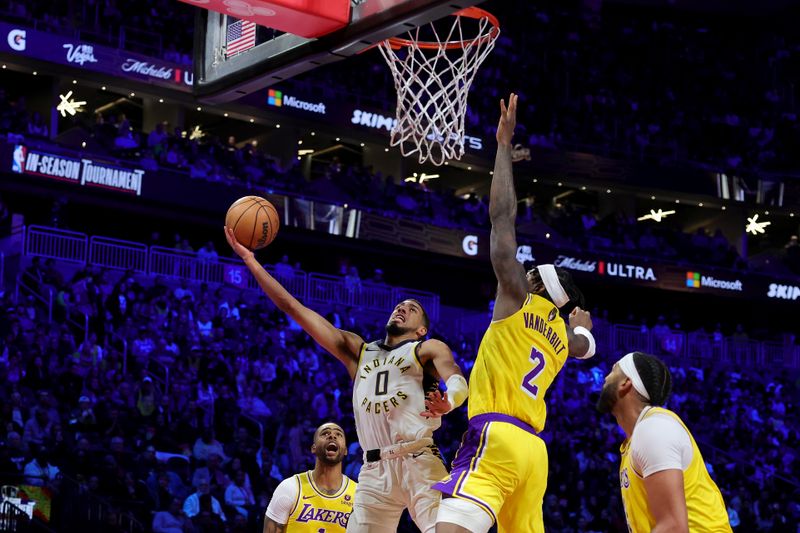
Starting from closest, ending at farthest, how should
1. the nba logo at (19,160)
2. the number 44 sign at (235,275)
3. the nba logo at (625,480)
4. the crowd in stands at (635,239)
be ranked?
the nba logo at (625,480) < the nba logo at (19,160) < the number 44 sign at (235,275) < the crowd in stands at (635,239)

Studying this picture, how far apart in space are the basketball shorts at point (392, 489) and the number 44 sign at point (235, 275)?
15833 mm

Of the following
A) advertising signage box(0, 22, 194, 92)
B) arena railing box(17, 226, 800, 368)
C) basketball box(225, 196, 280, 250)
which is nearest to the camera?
basketball box(225, 196, 280, 250)

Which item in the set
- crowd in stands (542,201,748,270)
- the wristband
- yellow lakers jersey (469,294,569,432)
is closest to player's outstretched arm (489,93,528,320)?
yellow lakers jersey (469,294,569,432)

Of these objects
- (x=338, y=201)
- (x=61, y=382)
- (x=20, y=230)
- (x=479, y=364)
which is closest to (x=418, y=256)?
(x=338, y=201)

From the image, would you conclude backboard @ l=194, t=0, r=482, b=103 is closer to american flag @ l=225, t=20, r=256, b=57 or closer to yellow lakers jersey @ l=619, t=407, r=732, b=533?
american flag @ l=225, t=20, r=256, b=57

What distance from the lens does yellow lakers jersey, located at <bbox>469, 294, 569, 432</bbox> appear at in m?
6.26

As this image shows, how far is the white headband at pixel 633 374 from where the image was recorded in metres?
4.95

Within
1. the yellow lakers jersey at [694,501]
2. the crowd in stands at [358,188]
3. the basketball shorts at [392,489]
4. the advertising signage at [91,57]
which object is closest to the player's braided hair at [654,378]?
the yellow lakers jersey at [694,501]

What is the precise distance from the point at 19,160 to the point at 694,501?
1923 cm

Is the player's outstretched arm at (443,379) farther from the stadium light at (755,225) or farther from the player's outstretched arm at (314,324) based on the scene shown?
the stadium light at (755,225)

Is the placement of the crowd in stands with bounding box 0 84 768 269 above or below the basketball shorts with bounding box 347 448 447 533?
above

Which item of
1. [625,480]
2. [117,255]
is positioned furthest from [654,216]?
[625,480]

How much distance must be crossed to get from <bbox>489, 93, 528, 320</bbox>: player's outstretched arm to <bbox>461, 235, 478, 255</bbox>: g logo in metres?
20.9

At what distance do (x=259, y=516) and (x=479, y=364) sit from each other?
8.50m
